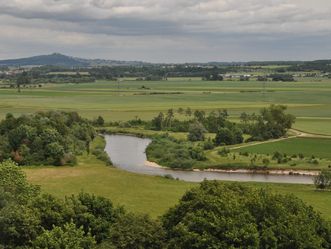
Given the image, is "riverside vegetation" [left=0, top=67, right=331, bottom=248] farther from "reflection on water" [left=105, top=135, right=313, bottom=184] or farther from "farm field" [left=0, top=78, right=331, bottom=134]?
"reflection on water" [left=105, top=135, right=313, bottom=184]

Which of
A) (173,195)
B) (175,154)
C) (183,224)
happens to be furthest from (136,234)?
(175,154)

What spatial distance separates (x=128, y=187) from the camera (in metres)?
51.9

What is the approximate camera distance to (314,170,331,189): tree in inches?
1997

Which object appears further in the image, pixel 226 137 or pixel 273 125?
pixel 273 125

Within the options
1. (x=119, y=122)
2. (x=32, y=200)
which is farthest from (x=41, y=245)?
(x=119, y=122)

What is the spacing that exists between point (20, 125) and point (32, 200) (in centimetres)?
4311

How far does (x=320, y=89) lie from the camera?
174 metres

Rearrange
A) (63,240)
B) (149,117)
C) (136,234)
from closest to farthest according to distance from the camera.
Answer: (63,240), (136,234), (149,117)

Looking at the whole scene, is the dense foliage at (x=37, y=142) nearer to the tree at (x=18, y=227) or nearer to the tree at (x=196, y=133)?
the tree at (x=196, y=133)

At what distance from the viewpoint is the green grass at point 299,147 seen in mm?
71500

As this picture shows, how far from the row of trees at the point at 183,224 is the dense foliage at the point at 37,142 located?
113 ft

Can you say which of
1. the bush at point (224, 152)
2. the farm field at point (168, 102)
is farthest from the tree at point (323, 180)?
the farm field at point (168, 102)

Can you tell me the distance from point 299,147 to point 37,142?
1427 inches

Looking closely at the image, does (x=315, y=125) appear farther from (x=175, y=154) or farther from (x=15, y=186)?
(x=15, y=186)
